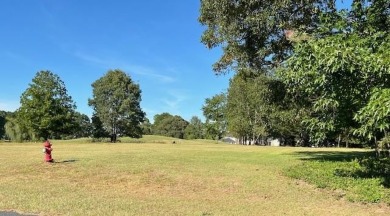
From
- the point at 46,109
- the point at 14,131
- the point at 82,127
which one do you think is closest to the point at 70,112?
the point at 46,109

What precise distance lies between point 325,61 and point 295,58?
973 millimetres

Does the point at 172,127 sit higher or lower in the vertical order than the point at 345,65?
higher

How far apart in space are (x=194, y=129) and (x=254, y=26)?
140717mm

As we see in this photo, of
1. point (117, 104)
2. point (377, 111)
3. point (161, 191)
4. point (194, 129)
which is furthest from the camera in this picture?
point (194, 129)

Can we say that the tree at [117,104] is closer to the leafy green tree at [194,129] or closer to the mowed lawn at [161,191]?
the mowed lawn at [161,191]

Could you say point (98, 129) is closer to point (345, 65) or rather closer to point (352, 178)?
point (352, 178)

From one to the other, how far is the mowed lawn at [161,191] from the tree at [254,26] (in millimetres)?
5551

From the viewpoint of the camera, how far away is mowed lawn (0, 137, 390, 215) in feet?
35.5

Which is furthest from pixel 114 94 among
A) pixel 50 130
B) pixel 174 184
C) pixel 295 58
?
pixel 295 58

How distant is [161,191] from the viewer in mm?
13477

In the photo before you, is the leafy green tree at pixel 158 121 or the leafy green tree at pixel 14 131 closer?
the leafy green tree at pixel 14 131

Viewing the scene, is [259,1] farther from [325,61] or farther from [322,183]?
[325,61]

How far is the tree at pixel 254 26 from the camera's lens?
59.3ft

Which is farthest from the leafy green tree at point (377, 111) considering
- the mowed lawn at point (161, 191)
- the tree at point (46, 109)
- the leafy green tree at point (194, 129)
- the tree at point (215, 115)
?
the leafy green tree at point (194, 129)
